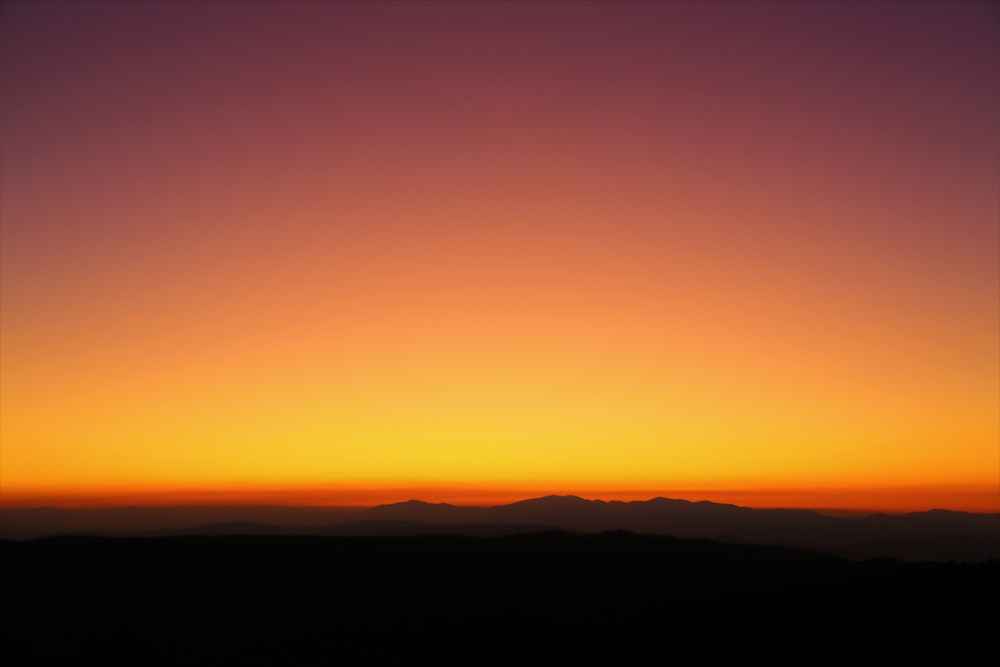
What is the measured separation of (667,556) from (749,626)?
93.4 feet

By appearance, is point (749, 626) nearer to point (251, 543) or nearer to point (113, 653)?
point (113, 653)

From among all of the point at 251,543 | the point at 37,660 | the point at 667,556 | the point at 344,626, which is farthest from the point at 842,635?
the point at 251,543

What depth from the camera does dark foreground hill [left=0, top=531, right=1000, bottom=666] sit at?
26453mm

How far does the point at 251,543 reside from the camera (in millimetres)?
56125

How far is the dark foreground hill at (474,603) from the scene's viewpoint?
86.8ft

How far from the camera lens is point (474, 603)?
1628 inches

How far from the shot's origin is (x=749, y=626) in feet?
93.3

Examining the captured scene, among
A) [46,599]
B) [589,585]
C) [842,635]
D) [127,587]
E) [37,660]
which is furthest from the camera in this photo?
[589,585]

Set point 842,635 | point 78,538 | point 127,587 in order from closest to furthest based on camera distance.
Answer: point 842,635
point 127,587
point 78,538

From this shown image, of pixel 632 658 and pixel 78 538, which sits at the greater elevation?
pixel 78 538

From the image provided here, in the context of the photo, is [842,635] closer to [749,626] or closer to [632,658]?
[749,626]

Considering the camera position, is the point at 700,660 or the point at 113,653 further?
the point at 113,653

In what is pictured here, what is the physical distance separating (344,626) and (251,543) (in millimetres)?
21826

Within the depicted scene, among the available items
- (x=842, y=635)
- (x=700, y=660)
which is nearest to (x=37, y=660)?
(x=700, y=660)
